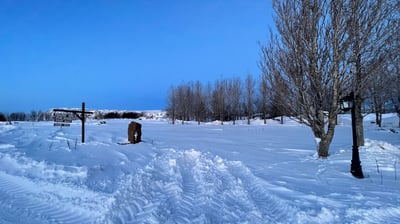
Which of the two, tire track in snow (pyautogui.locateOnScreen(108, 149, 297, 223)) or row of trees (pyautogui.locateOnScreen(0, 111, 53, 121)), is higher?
row of trees (pyautogui.locateOnScreen(0, 111, 53, 121))

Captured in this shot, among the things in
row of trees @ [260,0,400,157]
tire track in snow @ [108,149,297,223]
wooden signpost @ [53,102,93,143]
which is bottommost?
tire track in snow @ [108,149,297,223]

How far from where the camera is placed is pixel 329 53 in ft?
27.7

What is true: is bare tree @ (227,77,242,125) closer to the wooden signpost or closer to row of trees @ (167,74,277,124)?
row of trees @ (167,74,277,124)

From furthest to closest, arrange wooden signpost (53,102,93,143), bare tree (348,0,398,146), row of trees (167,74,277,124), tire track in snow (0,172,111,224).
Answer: row of trees (167,74,277,124) → wooden signpost (53,102,93,143) → bare tree (348,0,398,146) → tire track in snow (0,172,111,224)

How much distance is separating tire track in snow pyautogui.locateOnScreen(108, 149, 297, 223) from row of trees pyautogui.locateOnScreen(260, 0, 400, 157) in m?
3.46

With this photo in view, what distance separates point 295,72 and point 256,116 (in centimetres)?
4847

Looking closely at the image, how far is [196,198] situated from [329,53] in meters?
6.38

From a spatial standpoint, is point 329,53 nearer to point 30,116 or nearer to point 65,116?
point 65,116

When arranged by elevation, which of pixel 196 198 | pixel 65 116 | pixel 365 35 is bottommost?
pixel 196 198

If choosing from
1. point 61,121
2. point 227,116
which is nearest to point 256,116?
point 227,116

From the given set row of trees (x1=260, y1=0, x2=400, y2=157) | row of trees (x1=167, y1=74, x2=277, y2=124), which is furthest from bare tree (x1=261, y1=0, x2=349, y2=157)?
row of trees (x1=167, y1=74, x2=277, y2=124)

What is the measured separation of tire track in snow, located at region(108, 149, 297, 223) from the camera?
387 centimetres

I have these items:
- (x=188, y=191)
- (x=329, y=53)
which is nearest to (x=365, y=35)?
(x=329, y=53)

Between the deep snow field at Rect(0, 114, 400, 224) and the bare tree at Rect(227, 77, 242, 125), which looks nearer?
the deep snow field at Rect(0, 114, 400, 224)
